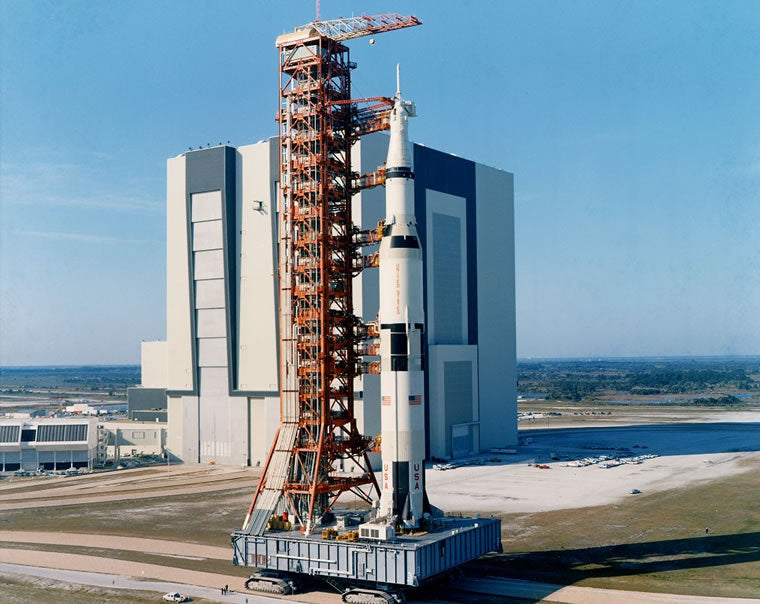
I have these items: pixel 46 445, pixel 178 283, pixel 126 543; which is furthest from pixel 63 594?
pixel 178 283

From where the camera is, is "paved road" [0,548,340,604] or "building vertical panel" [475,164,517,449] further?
"building vertical panel" [475,164,517,449]

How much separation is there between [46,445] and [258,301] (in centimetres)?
3238

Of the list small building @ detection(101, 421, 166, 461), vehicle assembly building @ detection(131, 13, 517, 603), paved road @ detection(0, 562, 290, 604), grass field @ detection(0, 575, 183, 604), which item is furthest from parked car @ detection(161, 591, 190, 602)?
small building @ detection(101, 421, 166, 461)

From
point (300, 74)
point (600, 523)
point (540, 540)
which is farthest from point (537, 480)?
point (300, 74)

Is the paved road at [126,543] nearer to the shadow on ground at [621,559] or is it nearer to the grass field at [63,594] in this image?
the grass field at [63,594]

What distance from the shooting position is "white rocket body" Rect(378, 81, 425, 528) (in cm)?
4819

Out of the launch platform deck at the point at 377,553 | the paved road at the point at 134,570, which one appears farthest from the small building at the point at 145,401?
the launch platform deck at the point at 377,553

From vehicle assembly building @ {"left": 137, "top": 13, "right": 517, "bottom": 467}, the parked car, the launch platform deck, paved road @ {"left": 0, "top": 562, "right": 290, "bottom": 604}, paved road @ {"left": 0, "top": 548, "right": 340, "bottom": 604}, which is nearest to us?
the launch platform deck

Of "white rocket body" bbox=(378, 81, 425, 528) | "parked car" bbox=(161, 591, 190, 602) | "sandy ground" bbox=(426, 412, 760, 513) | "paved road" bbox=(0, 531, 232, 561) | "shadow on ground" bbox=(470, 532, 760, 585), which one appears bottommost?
"sandy ground" bbox=(426, 412, 760, 513)

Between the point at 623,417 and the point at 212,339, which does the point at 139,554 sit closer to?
the point at 212,339

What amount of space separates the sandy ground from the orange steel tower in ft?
70.0

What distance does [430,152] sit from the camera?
343 feet

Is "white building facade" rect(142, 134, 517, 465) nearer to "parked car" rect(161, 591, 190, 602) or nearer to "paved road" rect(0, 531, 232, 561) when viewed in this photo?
"paved road" rect(0, 531, 232, 561)

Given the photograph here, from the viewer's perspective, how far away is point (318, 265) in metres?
55.0
